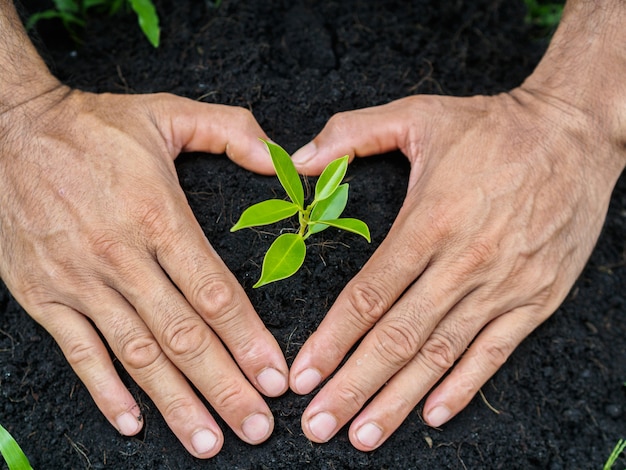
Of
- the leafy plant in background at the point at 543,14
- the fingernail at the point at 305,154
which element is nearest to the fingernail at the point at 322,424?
the fingernail at the point at 305,154

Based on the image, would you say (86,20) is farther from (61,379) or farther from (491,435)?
(491,435)

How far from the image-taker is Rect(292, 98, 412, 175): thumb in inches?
73.7

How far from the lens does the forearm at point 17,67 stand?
1850 millimetres

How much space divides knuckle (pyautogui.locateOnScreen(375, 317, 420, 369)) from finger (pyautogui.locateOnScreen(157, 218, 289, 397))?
0.25 meters

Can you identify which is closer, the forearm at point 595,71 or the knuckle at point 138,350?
the knuckle at point 138,350

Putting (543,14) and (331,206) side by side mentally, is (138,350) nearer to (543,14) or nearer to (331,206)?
(331,206)

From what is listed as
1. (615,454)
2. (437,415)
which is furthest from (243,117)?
(615,454)

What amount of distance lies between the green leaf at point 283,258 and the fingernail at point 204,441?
42cm

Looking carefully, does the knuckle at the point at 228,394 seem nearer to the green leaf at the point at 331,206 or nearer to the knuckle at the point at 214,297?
the knuckle at the point at 214,297

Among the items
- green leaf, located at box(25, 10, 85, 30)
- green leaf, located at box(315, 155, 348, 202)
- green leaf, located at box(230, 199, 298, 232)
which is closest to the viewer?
green leaf, located at box(230, 199, 298, 232)

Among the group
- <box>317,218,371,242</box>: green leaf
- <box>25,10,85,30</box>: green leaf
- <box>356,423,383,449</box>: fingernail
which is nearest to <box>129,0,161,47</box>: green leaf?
<box>25,10,85,30</box>: green leaf

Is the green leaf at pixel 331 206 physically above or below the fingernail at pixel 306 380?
above

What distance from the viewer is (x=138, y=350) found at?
1.63 metres

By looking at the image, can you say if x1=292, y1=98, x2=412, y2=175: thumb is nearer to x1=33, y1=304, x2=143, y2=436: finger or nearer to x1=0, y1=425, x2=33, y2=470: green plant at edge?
x1=33, y1=304, x2=143, y2=436: finger
